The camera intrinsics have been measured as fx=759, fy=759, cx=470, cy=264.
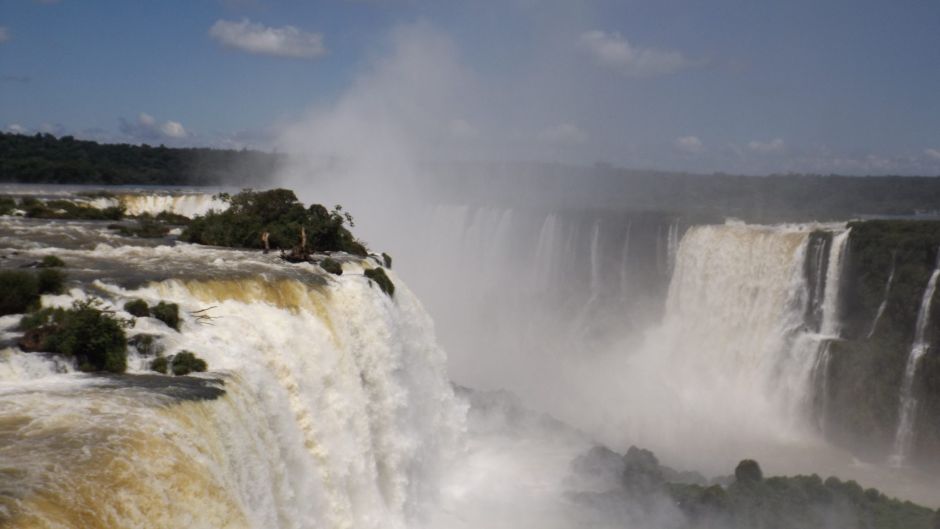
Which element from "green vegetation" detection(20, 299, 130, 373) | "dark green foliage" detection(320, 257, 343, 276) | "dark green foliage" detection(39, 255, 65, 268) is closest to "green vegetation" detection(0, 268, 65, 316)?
"green vegetation" detection(20, 299, 130, 373)

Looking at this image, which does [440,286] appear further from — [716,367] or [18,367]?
[18,367]

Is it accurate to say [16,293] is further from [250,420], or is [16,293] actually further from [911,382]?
[911,382]

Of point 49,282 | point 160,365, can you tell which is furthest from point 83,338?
point 49,282

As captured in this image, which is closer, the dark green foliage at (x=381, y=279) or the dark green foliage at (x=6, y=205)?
the dark green foliage at (x=381, y=279)

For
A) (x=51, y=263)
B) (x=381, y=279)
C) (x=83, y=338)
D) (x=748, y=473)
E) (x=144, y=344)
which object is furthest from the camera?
(x=748, y=473)

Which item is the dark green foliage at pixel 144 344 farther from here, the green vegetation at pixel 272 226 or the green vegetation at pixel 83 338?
the green vegetation at pixel 272 226

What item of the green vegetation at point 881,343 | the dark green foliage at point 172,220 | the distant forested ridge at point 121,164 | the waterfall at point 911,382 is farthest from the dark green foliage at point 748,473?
the distant forested ridge at point 121,164

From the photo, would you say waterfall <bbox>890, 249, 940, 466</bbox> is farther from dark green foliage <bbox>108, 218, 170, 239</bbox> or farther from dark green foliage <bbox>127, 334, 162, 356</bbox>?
dark green foliage <bbox>108, 218, 170, 239</bbox>
